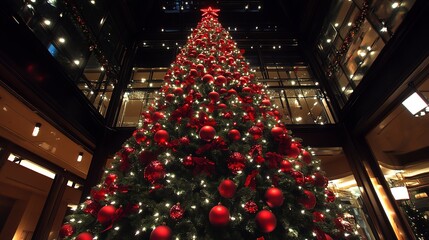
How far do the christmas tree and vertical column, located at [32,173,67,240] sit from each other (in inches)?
188

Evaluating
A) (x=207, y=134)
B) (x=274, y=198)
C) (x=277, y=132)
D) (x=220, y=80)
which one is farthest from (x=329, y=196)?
(x=220, y=80)

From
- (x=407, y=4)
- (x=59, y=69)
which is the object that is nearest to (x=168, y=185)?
(x=59, y=69)

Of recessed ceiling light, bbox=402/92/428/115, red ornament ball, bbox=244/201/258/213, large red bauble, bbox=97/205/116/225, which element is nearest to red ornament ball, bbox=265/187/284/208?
red ornament ball, bbox=244/201/258/213

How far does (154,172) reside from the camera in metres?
1.65

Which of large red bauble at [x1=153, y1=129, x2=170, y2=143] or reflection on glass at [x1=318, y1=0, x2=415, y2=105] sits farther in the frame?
reflection on glass at [x1=318, y1=0, x2=415, y2=105]

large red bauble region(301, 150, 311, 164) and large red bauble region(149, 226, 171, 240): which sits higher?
large red bauble region(301, 150, 311, 164)

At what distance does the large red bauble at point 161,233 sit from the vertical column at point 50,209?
5.40 metres

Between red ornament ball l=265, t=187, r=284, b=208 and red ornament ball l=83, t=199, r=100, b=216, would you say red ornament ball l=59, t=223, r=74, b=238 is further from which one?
red ornament ball l=265, t=187, r=284, b=208

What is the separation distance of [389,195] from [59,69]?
682cm

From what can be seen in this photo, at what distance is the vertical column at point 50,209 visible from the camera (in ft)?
16.4

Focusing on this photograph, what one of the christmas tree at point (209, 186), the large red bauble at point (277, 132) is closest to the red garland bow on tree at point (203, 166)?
the christmas tree at point (209, 186)

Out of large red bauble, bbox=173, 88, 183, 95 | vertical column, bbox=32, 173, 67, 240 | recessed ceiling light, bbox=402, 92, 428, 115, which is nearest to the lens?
large red bauble, bbox=173, 88, 183, 95

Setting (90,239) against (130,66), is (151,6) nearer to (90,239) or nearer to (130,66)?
(130,66)

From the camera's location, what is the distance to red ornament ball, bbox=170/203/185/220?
1.41m
